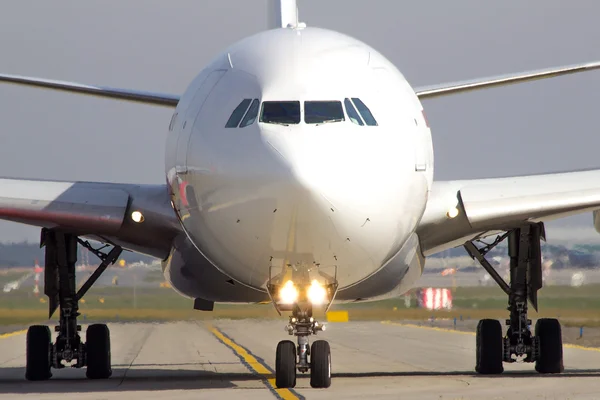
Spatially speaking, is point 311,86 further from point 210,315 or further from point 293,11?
point 210,315

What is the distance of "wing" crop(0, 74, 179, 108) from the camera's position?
60.2 ft

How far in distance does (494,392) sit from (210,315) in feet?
115

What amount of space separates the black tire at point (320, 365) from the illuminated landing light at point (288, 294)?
68 cm

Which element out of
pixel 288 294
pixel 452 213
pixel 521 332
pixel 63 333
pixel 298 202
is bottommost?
pixel 63 333

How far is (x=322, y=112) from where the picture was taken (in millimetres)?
14453

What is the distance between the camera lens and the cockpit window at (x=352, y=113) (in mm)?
14536

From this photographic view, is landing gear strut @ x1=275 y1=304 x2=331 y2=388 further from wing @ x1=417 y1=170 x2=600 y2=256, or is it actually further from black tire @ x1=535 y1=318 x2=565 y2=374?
→ black tire @ x1=535 y1=318 x2=565 y2=374

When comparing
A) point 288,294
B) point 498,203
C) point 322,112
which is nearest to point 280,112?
point 322,112

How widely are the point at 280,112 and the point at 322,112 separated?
1.56ft

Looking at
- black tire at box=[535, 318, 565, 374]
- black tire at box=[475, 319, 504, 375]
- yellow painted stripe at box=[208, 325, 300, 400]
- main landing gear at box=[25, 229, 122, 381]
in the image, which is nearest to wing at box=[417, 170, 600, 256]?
black tire at box=[475, 319, 504, 375]

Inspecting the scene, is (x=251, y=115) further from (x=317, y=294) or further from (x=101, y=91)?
(x=101, y=91)

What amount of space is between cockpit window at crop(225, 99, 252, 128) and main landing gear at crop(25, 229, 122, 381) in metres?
6.06

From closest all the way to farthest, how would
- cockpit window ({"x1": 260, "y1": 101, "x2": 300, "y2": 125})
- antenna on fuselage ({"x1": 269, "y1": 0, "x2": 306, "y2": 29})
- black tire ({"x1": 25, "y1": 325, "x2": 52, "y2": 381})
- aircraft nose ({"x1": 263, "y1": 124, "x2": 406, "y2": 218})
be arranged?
1. aircraft nose ({"x1": 263, "y1": 124, "x2": 406, "y2": 218})
2. cockpit window ({"x1": 260, "y1": 101, "x2": 300, "y2": 125})
3. black tire ({"x1": 25, "y1": 325, "x2": 52, "y2": 381})
4. antenna on fuselage ({"x1": 269, "y1": 0, "x2": 306, "y2": 29})

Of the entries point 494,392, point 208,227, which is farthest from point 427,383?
point 208,227
